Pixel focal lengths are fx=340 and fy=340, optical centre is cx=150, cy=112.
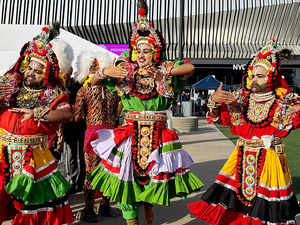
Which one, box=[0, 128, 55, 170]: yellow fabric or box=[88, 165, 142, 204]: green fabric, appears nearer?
box=[0, 128, 55, 170]: yellow fabric

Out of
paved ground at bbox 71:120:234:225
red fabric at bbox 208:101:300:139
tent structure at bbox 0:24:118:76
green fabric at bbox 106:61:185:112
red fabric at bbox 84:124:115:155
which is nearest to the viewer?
red fabric at bbox 208:101:300:139

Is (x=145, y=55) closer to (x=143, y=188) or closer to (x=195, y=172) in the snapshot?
(x=143, y=188)

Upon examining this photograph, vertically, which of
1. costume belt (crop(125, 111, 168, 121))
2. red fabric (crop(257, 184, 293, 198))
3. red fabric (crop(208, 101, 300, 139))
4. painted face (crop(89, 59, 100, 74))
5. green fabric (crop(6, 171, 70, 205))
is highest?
painted face (crop(89, 59, 100, 74))

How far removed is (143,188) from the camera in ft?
12.2

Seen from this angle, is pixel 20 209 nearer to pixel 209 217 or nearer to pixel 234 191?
pixel 209 217

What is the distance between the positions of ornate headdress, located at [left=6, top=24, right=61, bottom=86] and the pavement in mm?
2131

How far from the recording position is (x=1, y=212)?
322 centimetres

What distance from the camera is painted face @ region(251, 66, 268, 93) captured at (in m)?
3.68

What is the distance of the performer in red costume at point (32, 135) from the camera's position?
126 inches

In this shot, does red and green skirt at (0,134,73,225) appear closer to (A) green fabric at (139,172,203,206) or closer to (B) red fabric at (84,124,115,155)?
(A) green fabric at (139,172,203,206)

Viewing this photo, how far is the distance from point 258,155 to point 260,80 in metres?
0.82

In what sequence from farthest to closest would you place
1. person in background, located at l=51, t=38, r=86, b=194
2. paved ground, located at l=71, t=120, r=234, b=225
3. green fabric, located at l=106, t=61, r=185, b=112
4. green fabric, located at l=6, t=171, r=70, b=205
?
1. person in background, located at l=51, t=38, r=86, b=194
2. paved ground, located at l=71, t=120, r=234, b=225
3. green fabric, located at l=106, t=61, r=185, b=112
4. green fabric, located at l=6, t=171, r=70, b=205

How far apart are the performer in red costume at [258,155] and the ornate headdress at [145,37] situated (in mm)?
A: 796

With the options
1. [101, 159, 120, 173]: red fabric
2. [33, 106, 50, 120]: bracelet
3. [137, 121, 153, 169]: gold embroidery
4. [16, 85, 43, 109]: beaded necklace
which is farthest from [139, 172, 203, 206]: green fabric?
[16, 85, 43, 109]: beaded necklace
